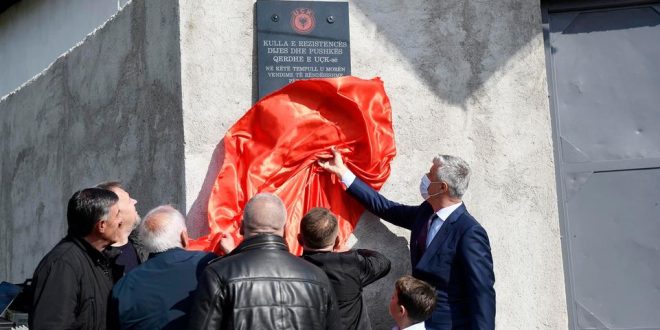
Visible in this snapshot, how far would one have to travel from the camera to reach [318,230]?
3.84m

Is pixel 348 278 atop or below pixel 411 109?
below

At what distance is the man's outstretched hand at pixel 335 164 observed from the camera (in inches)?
181

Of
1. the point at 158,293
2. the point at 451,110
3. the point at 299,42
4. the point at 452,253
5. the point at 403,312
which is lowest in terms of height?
the point at 403,312

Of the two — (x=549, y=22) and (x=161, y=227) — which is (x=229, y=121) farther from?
(x=549, y=22)

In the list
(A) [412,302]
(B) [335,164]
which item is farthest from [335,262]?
(B) [335,164]

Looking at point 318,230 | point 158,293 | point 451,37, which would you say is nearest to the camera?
point 158,293

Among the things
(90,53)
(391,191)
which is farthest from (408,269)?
(90,53)

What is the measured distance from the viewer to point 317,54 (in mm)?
4820

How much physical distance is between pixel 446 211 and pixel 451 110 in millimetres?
815

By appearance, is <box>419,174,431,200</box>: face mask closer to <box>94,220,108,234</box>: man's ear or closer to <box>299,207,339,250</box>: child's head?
<box>299,207,339,250</box>: child's head

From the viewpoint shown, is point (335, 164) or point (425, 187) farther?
point (335, 164)

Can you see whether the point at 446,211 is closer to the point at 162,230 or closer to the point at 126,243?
the point at 162,230

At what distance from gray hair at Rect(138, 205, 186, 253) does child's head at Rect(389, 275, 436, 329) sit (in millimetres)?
968

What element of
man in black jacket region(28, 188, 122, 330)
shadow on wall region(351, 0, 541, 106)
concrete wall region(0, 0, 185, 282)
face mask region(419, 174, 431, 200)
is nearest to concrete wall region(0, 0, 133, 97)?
concrete wall region(0, 0, 185, 282)
